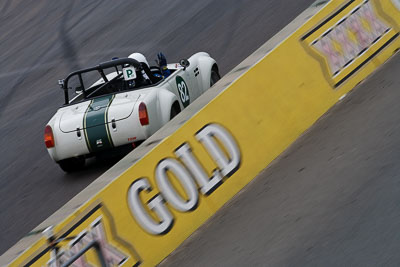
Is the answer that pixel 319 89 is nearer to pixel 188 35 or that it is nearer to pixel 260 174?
pixel 260 174

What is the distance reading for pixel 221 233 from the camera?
7.89 m

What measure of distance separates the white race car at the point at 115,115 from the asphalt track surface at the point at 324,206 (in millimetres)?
2436

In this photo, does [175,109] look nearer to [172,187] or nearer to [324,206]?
[172,187]

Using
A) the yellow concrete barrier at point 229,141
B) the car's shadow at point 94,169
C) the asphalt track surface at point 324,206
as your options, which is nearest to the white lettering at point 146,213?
the yellow concrete barrier at point 229,141

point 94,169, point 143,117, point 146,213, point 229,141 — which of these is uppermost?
point 143,117

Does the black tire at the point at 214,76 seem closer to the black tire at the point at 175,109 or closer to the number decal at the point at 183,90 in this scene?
the number decal at the point at 183,90

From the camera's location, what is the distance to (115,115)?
36.2 ft

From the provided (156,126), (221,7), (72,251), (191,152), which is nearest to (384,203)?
(191,152)

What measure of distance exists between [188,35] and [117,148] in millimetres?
7799

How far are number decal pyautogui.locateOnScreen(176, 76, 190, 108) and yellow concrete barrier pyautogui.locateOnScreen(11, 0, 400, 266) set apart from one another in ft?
8.80

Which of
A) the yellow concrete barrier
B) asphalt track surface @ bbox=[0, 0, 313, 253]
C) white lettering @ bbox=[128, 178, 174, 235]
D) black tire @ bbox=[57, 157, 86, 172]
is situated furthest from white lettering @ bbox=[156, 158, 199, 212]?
black tire @ bbox=[57, 157, 86, 172]

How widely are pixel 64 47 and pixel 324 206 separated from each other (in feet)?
46.7

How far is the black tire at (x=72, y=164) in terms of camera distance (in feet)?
37.9

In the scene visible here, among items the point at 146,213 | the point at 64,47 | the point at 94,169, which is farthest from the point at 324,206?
the point at 64,47
